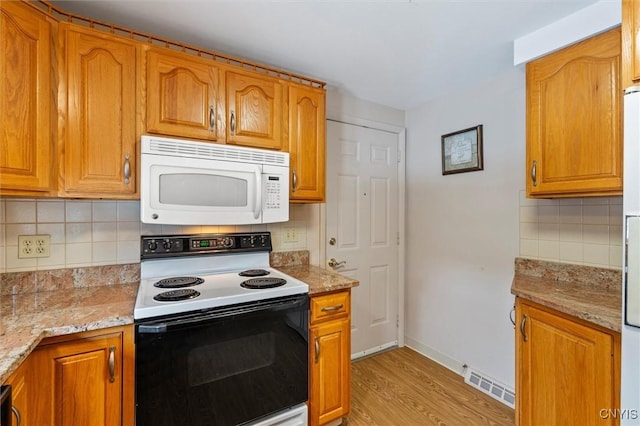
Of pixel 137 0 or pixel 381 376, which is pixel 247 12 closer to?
Result: pixel 137 0

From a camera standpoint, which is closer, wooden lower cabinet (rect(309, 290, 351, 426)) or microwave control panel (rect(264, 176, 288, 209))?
wooden lower cabinet (rect(309, 290, 351, 426))

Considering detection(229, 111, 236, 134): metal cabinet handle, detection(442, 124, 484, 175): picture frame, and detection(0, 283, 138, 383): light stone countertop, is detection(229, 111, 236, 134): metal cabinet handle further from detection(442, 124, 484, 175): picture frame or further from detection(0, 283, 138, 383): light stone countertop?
detection(442, 124, 484, 175): picture frame

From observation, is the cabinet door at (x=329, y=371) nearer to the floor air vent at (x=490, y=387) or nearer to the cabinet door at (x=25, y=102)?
the floor air vent at (x=490, y=387)

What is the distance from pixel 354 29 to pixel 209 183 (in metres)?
1.16

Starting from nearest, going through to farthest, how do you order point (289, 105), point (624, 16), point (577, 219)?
1. point (624, 16)
2. point (577, 219)
3. point (289, 105)

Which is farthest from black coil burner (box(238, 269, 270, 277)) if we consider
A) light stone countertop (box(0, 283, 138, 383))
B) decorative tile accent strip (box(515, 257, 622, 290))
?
decorative tile accent strip (box(515, 257, 622, 290))

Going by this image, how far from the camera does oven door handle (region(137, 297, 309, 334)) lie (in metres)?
1.23

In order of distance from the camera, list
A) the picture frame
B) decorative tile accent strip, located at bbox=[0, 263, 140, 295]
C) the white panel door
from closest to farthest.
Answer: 1. decorative tile accent strip, located at bbox=[0, 263, 140, 295]
2. the picture frame
3. the white panel door

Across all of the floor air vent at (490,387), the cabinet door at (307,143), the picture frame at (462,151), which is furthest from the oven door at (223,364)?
the picture frame at (462,151)

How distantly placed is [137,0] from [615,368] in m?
2.60

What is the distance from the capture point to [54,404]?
1.10 meters

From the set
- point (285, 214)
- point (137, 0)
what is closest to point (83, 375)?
point (285, 214)

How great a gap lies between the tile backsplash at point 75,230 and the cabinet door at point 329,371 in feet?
3.38

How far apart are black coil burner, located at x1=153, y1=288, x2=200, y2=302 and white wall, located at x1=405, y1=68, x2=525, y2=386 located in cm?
200
